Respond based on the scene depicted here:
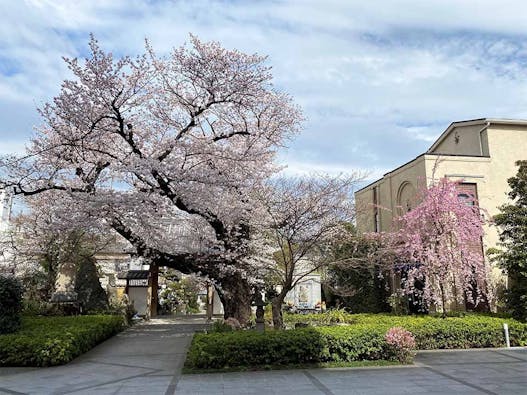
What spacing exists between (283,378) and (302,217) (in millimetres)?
4392

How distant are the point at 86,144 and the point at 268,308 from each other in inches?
461

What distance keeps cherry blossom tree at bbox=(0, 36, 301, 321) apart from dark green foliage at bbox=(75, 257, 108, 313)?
7693 millimetres

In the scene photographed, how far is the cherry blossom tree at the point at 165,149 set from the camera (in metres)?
10.1

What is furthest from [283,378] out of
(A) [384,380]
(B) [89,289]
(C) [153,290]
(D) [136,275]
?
(C) [153,290]

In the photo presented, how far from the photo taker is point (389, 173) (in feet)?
63.7

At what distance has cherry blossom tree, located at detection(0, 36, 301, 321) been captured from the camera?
10148 mm

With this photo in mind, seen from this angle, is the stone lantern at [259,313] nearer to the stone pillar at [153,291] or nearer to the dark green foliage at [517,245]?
the dark green foliage at [517,245]

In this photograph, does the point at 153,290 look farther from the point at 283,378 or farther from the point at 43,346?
the point at 283,378

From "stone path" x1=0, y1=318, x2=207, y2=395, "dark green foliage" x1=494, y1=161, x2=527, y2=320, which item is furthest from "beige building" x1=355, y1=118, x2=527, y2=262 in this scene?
"stone path" x1=0, y1=318, x2=207, y2=395

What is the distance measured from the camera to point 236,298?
42.2 feet

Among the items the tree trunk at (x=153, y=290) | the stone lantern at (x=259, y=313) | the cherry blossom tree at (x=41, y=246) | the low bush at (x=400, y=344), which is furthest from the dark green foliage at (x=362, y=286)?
the cherry blossom tree at (x=41, y=246)

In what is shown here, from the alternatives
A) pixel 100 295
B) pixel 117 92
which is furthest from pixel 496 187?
pixel 100 295

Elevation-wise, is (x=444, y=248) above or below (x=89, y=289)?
above

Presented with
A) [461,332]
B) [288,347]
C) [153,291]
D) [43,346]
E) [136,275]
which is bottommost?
[461,332]
